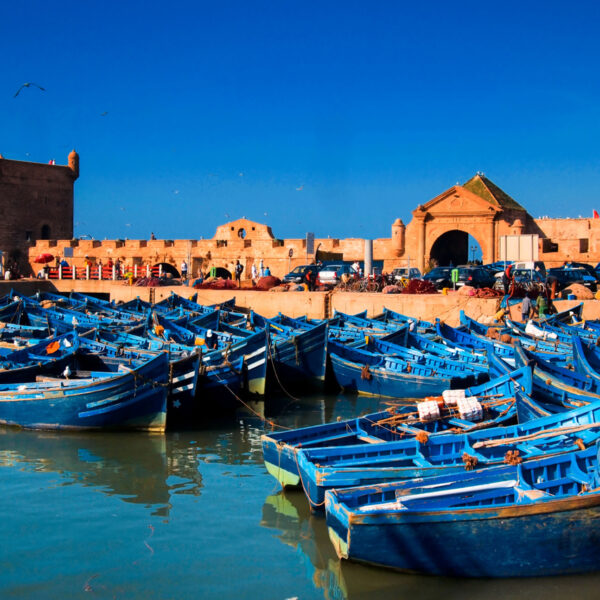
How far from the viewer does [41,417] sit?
1212 centimetres

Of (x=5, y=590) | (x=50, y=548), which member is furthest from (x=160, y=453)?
(x=5, y=590)

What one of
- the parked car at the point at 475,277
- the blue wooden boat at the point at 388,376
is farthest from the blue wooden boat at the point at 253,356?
the parked car at the point at 475,277

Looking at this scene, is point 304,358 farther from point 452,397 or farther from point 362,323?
point 452,397

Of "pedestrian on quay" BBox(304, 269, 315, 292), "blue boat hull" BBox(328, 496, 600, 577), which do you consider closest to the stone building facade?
"pedestrian on quay" BBox(304, 269, 315, 292)

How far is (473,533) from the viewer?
664cm

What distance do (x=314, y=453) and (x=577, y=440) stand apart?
2.85 m

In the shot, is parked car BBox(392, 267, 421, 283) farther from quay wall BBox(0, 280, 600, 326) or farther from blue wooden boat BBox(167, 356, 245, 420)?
blue wooden boat BBox(167, 356, 245, 420)

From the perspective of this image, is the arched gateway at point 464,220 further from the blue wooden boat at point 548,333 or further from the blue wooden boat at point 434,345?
the blue wooden boat at point 434,345

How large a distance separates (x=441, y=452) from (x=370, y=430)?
1.14 metres

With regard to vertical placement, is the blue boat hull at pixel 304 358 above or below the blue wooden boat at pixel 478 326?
below

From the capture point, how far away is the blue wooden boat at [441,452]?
7859mm

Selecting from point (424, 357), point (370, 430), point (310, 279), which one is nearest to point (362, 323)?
point (424, 357)

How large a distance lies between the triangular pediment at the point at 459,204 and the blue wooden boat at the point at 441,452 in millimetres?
24994

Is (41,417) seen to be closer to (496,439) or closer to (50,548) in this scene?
(50,548)
